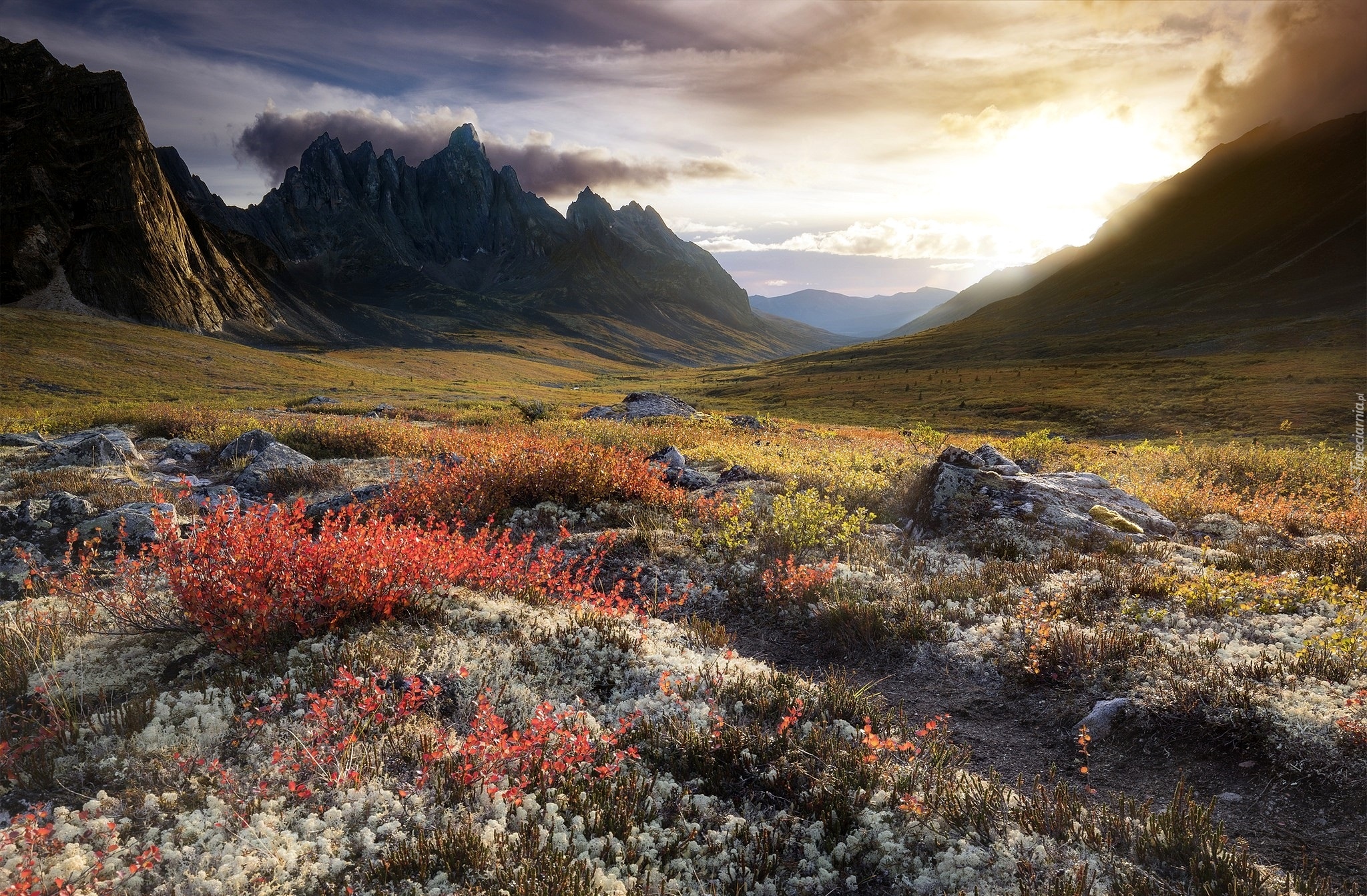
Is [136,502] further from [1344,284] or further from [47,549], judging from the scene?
[1344,284]

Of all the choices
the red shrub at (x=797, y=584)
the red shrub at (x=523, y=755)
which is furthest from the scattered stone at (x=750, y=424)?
the red shrub at (x=523, y=755)

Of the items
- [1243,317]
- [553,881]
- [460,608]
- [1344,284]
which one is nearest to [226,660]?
[460,608]

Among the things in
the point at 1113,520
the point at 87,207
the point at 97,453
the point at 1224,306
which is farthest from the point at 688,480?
the point at 1224,306

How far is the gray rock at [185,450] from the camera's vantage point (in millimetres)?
18406

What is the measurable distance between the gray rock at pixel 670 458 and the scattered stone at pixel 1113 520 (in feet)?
29.1

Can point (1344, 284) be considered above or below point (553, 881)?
above

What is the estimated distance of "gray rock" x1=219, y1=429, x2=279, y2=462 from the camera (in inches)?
684

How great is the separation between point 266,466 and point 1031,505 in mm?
16685

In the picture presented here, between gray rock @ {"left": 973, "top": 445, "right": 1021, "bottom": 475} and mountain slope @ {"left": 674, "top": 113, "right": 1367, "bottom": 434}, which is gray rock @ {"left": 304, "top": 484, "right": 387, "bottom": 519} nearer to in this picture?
gray rock @ {"left": 973, "top": 445, "right": 1021, "bottom": 475}

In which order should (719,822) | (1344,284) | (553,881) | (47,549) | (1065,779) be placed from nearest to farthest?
(553,881) → (719,822) → (1065,779) → (47,549) → (1344,284)

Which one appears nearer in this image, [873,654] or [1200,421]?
[873,654]

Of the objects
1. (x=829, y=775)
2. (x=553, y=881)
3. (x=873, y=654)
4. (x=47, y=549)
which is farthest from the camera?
(x=47, y=549)

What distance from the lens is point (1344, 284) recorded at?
140000 mm

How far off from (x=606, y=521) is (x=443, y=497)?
3.00 meters
